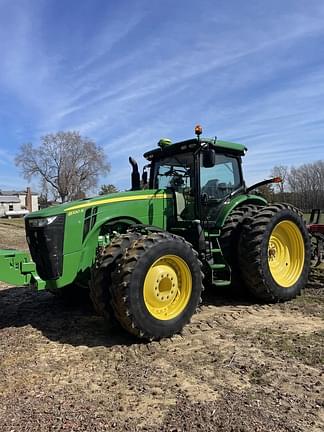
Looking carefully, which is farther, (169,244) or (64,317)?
(64,317)

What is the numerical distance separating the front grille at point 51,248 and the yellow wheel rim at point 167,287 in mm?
1132

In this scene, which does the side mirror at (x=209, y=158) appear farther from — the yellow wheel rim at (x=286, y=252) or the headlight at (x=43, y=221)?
the headlight at (x=43, y=221)

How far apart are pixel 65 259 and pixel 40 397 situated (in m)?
2.01

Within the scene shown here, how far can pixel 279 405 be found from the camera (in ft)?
11.6

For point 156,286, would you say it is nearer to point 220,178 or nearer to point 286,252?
point 220,178

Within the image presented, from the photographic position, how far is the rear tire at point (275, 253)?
6566 millimetres

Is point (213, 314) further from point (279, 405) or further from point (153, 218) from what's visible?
point (279, 405)

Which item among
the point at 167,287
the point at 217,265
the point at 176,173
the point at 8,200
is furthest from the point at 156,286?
the point at 8,200

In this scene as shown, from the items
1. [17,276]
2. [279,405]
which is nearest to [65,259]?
[17,276]

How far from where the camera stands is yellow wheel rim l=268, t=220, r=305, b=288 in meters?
7.18

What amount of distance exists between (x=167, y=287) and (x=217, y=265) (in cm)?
133

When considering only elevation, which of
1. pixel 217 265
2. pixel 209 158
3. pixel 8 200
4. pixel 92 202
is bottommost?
pixel 217 265

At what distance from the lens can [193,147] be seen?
6.82m

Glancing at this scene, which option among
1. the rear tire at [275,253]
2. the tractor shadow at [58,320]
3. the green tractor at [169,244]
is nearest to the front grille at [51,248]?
the green tractor at [169,244]
